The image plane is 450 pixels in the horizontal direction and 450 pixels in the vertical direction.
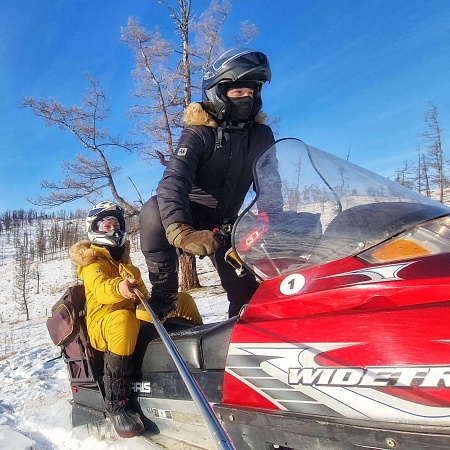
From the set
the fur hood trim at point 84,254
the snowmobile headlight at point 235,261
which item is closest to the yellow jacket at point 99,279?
the fur hood trim at point 84,254

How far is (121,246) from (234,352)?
1890 mm

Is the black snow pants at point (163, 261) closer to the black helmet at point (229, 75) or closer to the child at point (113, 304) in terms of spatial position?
the child at point (113, 304)

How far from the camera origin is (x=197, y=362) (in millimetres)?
1952

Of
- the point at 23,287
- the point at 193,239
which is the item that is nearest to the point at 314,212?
the point at 193,239

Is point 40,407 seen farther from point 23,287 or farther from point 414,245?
point 23,287

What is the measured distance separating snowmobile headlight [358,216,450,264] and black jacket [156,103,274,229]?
42.0 inches

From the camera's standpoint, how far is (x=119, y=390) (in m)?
2.45

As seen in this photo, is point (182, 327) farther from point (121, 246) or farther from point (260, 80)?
point (260, 80)

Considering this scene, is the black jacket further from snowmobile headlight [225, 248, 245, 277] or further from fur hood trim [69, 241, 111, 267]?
fur hood trim [69, 241, 111, 267]

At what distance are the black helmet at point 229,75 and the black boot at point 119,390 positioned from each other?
1.67 m

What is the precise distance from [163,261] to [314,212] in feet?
3.94

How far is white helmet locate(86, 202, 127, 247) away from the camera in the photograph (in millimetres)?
3145

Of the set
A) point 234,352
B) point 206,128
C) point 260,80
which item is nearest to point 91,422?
point 234,352

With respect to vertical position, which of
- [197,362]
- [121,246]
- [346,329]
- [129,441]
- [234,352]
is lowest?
[129,441]
